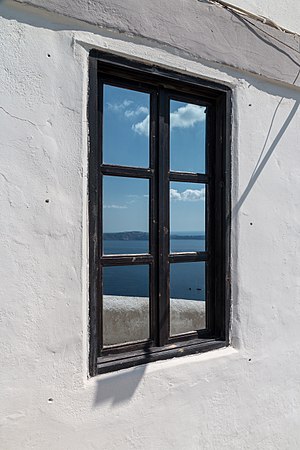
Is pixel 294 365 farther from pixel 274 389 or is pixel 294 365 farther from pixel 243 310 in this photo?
pixel 243 310

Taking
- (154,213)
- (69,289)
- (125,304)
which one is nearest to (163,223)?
(154,213)

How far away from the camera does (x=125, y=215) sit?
194 centimetres

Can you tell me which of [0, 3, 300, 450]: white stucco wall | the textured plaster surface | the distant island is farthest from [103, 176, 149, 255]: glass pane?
the textured plaster surface

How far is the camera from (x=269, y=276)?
7.57 ft

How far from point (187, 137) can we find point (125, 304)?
1023 mm

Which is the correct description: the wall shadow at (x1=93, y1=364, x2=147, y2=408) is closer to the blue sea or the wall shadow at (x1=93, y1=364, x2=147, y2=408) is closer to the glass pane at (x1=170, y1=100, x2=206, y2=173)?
the blue sea

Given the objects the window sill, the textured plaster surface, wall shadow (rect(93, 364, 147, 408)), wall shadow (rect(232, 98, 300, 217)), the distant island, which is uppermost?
the textured plaster surface

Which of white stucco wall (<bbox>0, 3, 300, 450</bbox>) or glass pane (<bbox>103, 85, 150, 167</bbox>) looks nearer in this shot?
white stucco wall (<bbox>0, 3, 300, 450</bbox>)

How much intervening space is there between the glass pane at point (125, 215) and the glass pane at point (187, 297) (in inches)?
10.5

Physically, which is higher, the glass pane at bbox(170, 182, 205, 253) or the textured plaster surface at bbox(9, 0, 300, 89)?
the textured plaster surface at bbox(9, 0, 300, 89)

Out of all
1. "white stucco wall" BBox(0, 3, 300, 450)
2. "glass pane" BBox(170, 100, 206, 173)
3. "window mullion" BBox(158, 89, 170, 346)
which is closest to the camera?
"white stucco wall" BBox(0, 3, 300, 450)

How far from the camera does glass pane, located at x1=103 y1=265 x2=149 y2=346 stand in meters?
1.87

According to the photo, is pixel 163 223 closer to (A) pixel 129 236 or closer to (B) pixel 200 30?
(A) pixel 129 236

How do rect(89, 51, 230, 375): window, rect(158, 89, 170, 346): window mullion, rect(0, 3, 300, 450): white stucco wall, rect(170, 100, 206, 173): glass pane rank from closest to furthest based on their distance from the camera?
1. rect(0, 3, 300, 450): white stucco wall
2. rect(89, 51, 230, 375): window
3. rect(158, 89, 170, 346): window mullion
4. rect(170, 100, 206, 173): glass pane
